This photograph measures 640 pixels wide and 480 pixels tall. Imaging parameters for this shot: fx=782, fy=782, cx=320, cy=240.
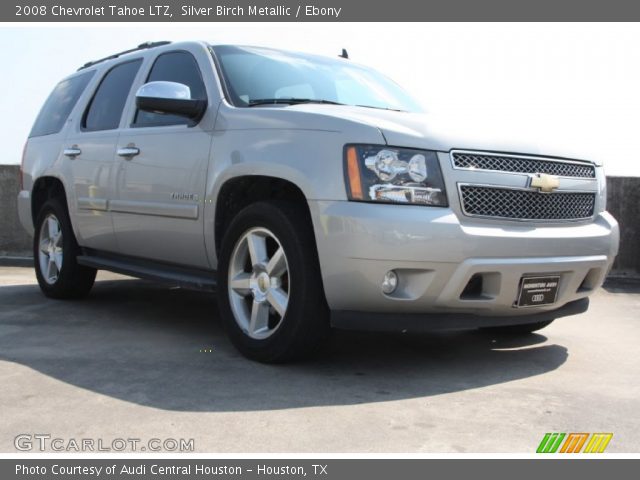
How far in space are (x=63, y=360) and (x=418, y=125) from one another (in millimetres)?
2324

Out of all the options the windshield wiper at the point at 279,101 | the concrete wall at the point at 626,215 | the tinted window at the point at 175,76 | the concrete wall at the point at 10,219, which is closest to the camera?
the windshield wiper at the point at 279,101

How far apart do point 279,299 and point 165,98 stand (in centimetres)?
146

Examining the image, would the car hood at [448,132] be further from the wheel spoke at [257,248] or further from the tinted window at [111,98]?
the tinted window at [111,98]

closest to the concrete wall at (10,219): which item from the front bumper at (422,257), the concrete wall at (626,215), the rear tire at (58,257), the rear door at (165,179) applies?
the rear tire at (58,257)

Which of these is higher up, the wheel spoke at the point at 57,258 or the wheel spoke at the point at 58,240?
the wheel spoke at the point at 58,240

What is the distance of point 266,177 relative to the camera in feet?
14.4

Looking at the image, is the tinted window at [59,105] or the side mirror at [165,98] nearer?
the side mirror at [165,98]

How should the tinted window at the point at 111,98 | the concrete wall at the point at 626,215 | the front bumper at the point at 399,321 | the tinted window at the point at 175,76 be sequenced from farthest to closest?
the concrete wall at the point at 626,215 < the tinted window at the point at 111,98 < the tinted window at the point at 175,76 < the front bumper at the point at 399,321

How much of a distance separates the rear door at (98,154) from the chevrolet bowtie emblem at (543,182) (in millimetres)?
3026

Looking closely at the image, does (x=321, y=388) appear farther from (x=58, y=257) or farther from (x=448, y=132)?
(x=58, y=257)

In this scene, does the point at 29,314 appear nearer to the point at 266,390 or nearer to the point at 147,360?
the point at 147,360

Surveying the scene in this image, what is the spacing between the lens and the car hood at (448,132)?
12.7 ft

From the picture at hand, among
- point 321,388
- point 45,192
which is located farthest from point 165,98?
point 45,192

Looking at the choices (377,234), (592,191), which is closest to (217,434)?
(377,234)
